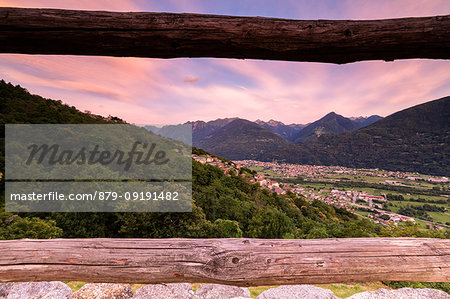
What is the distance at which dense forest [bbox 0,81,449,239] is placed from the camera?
494 inches

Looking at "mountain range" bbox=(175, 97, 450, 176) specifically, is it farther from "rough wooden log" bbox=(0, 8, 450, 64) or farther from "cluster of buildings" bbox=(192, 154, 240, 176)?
"rough wooden log" bbox=(0, 8, 450, 64)

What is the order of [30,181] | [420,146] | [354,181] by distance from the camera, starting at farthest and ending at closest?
[420,146], [354,181], [30,181]

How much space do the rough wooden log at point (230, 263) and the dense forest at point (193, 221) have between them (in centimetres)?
1255

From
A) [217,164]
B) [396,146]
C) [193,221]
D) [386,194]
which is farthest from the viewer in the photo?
[396,146]

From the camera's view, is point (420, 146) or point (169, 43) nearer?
point (169, 43)

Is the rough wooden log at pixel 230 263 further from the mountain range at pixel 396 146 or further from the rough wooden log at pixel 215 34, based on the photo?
the mountain range at pixel 396 146

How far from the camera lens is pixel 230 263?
1457mm

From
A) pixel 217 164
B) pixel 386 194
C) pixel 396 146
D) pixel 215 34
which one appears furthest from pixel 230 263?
pixel 396 146

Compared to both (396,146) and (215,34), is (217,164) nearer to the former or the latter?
(215,34)

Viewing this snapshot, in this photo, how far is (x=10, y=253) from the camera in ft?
4.96

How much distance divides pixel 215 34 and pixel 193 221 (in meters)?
15.2

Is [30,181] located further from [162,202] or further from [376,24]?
[376,24]

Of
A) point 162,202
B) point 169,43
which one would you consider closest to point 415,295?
point 169,43

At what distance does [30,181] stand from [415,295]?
865 inches
